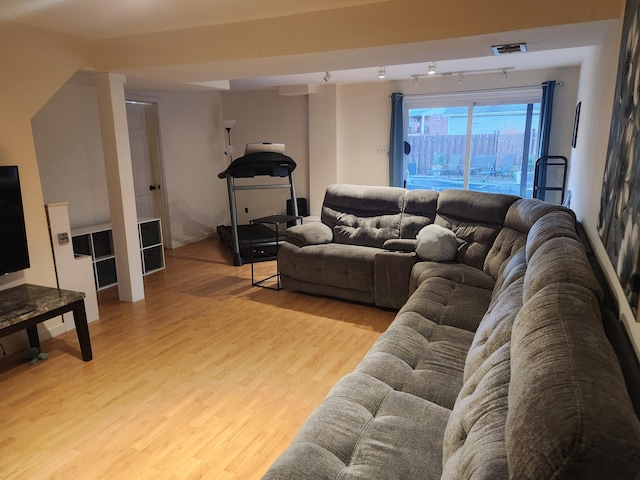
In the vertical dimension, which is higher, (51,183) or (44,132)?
(44,132)

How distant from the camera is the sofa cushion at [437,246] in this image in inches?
141

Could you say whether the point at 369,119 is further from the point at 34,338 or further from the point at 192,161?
the point at 34,338

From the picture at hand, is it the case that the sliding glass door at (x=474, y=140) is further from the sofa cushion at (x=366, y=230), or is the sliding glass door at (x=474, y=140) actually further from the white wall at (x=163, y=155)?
the white wall at (x=163, y=155)

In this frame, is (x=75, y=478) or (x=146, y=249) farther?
(x=146, y=249)

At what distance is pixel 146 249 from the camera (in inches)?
195

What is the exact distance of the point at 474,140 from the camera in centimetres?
610

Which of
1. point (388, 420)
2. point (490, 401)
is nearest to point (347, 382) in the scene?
point (388, 420)

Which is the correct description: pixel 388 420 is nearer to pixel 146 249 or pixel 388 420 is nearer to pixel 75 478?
pixel 75 478

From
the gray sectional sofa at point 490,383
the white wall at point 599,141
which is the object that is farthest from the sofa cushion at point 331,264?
the white wall at point 599,141

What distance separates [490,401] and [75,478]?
1.89 metres

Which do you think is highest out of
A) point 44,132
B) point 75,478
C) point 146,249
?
point 44,132

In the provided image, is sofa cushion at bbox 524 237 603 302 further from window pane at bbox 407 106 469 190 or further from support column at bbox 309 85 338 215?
support column at bbox 309 85 338 215

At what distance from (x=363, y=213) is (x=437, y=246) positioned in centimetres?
111

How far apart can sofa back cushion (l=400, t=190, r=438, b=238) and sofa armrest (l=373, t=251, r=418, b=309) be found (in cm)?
46
